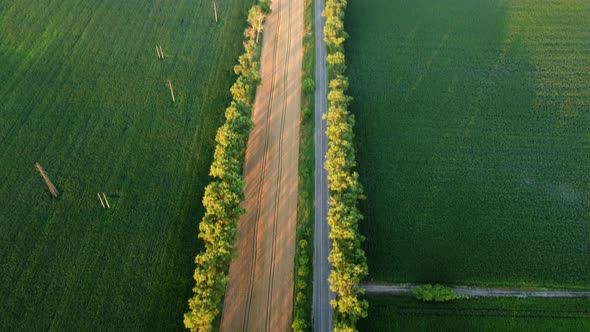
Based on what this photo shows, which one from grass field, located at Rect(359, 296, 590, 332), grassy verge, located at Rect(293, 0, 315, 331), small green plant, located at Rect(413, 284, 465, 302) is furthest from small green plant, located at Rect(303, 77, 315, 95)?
small green plant, located at Rect(413, 284, 465, 302)

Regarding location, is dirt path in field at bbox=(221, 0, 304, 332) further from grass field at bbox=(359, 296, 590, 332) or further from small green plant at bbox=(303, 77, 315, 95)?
grass field at bbox=(359, 296, 590, 332)

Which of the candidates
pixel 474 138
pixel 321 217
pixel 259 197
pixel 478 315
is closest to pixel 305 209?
pixel 321 217

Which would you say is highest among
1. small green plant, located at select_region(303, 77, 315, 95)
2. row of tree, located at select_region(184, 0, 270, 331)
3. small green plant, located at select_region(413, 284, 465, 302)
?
small green plant, located at select_region(303, 77, 315, 95)

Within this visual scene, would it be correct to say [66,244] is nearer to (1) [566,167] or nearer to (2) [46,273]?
(2) [46,273]

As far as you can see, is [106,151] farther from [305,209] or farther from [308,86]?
[308,86]

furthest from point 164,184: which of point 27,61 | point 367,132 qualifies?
point 27,61

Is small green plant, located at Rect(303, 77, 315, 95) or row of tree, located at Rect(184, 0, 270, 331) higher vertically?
small green plant, located at Rect(303, 77, 315, 95)
